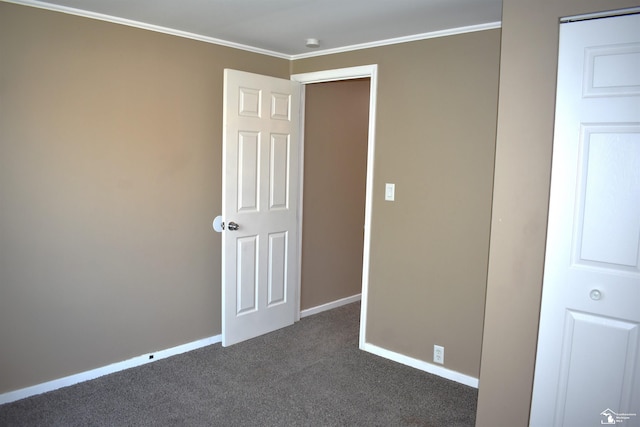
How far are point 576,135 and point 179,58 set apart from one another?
8.35 ft

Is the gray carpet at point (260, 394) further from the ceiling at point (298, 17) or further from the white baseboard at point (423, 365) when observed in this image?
the ceiling at point (298, 17)

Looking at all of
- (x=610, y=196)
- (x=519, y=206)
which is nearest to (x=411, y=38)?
(x=519, y=206)

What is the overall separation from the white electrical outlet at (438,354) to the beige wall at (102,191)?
1.70 m

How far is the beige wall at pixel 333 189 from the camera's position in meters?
4.23

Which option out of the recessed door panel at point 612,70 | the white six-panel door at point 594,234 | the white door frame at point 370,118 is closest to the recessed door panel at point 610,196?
the white six-panel door at point 594,234

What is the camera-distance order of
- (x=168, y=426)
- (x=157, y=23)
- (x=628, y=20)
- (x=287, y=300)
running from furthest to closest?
1. (x=287, y=300)
2. (x=157, y=23)
3. (x=168, y=426)
4. (x=628, y=20)

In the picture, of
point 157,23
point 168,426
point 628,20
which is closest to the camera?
point 628,20

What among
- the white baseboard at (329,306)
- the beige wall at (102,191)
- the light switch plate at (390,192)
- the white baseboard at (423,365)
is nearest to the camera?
→ the beige wall at (102,191)

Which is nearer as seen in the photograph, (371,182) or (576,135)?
(576,135)

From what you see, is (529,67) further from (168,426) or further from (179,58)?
(168,426)

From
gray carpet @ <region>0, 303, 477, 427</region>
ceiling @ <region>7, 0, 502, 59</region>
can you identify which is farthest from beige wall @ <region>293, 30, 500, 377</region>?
gray carpet @ <region>0, 303, 477, 427</region>

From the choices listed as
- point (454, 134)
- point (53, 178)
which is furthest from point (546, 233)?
point (53, 178)

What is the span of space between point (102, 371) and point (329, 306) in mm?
2130

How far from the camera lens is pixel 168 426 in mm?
2555
